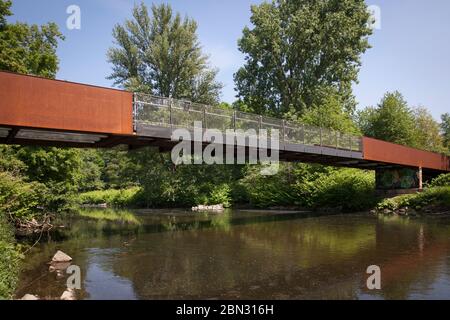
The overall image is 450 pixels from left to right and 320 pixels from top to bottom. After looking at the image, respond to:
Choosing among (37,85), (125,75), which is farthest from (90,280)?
(125,75)

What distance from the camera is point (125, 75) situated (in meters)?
49.2

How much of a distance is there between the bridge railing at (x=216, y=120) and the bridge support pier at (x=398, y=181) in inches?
457

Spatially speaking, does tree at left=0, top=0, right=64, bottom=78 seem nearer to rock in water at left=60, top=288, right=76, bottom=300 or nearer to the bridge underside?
the bridge underside

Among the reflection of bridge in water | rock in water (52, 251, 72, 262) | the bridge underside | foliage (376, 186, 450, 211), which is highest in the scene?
the reflection of bridge in water

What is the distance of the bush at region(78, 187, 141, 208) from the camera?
191 feet

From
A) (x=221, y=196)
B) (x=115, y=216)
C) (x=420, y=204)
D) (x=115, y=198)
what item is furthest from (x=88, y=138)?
(x=115, y=198)

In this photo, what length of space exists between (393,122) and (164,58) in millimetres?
28835

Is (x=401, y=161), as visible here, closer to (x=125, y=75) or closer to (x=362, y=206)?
(x=362, y=206)

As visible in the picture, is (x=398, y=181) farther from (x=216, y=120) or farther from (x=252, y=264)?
(x=252, y=264)

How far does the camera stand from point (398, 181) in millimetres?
36188

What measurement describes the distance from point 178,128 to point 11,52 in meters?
10.9

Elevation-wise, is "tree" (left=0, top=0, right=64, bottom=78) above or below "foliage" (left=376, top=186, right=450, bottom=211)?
above

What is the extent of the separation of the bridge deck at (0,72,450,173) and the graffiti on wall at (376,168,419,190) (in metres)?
15.0

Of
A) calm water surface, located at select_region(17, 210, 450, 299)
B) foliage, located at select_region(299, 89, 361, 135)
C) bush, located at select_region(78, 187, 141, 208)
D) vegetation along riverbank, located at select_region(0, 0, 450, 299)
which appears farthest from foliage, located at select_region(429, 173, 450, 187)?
bush, located at select_region(78, 187, 141, 208)
